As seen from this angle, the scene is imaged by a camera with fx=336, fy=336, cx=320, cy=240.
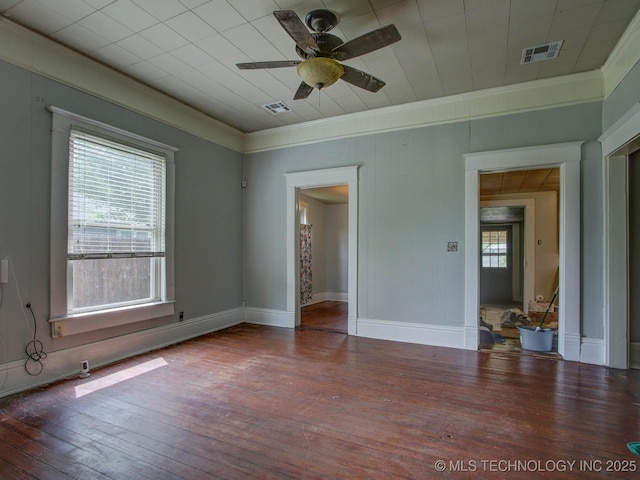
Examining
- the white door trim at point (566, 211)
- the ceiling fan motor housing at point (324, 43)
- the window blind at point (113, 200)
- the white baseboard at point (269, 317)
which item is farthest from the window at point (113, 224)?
the white door trim at point (566, 211)

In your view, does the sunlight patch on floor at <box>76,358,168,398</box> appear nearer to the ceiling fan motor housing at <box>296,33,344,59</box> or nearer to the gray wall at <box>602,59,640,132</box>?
the ceiling fan motor housing at <box>296,33,344,59</box>

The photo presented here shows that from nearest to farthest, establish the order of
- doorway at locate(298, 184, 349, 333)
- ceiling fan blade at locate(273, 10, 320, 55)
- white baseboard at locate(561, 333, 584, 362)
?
ceiling fan blade at locate(273, 10, 320, 55), white baseboard at locate(561, 333, 584, 362), doorway at locate(298, 184, 349, 333)

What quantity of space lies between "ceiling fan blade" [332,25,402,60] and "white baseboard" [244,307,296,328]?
3.75 metres

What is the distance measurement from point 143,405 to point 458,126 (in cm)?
444

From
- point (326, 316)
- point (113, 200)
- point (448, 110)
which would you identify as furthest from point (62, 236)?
point (448, 110)

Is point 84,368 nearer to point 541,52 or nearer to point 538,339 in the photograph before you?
point 538,339

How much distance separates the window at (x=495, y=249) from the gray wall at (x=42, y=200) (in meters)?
8.70

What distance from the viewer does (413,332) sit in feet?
14.5

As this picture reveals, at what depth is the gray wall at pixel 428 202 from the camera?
3.67m

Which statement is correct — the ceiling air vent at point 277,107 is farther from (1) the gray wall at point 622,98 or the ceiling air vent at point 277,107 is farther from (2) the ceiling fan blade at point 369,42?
(1) the gray wall at point 622,98

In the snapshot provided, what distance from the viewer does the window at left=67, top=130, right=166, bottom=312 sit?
3.32m

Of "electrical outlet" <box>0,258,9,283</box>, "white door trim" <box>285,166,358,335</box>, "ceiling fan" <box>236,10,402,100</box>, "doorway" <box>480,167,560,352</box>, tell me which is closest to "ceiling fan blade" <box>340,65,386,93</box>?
"ceiling fan" <box>236,10,402,100</box>

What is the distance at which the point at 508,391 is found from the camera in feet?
9.62

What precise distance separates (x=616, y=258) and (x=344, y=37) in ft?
11.4
